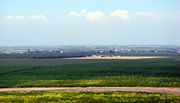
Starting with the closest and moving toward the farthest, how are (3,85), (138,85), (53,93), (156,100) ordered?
1. (156,100)
2. (53,93)
3. (138,85)
4. (3,85)

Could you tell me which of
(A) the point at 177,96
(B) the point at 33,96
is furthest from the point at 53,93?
(A) the point at 177,96

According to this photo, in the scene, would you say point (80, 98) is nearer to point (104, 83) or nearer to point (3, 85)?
point (104, 83)

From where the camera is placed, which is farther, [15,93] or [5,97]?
[15,93]

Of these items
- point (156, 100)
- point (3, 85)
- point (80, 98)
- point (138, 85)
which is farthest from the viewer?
point (3, 85)

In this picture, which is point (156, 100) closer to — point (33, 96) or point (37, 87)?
point (33, 96)

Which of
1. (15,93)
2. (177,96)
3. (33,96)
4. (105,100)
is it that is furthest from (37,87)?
(177,96)

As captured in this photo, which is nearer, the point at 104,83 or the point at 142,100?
the point at 142,100
